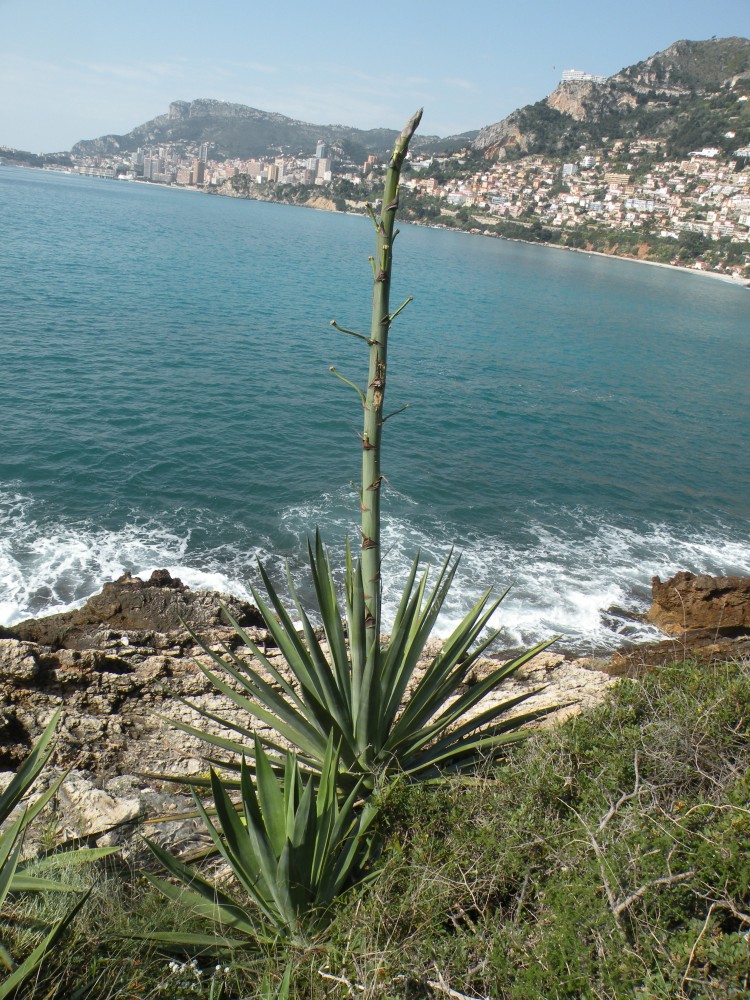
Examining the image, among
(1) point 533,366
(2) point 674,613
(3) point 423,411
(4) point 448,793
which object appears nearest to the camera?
(4) point 448,793

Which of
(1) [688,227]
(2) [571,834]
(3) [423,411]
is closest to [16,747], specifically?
(2) [571,834]

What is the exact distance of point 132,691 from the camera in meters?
5.14

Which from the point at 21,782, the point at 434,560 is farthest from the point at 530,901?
the point at 434,560

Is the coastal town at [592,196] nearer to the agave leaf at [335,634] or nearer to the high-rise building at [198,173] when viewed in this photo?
the high-rise building at [198,173]

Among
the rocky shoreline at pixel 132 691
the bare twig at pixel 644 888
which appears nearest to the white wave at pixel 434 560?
the rocky shoreline at pixel 132 691

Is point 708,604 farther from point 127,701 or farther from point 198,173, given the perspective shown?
point 198,173

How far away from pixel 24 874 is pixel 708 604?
9701 mm

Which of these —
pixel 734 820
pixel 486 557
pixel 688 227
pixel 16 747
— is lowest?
pixel 486 557

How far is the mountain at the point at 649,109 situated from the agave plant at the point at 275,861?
153 m

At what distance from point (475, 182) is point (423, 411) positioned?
134m

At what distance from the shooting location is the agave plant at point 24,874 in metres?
2.08

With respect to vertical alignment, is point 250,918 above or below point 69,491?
above

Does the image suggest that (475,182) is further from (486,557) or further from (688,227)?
(486,557)

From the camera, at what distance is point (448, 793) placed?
10.5 feet
